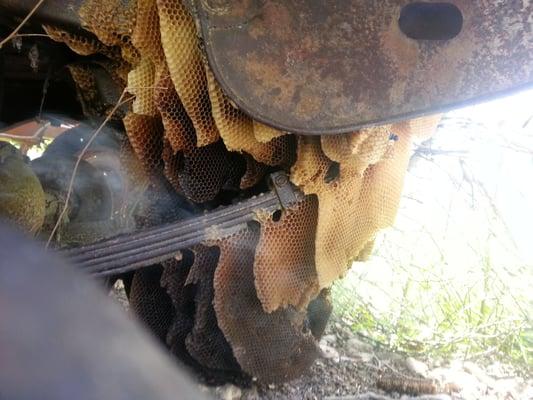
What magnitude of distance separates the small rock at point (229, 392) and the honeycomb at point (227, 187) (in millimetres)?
34

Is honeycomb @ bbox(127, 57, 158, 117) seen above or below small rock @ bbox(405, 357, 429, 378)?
above

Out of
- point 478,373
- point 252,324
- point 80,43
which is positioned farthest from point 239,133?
point 478,373

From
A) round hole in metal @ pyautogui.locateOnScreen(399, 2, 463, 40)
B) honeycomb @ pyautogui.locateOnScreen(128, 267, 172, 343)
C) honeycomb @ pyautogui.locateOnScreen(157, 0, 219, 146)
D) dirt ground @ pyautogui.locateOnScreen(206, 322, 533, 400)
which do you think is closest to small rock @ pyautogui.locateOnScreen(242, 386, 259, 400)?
dirt ground @ pyautogui.locateOnScreen(206, 322, 533, 400)

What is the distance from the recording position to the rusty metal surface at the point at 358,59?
40.6 inches

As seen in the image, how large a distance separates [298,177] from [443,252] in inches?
64.4

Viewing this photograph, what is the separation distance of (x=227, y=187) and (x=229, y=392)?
2.13 feet

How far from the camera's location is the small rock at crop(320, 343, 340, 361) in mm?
2169

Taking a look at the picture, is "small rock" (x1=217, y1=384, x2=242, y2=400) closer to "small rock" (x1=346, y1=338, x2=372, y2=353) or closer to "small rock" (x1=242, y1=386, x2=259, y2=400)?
"small rock" (x1=242, y1=386, x2=259, y2=400)

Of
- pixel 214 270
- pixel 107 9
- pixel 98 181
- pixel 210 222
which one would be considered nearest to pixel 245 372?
pixel 214 270

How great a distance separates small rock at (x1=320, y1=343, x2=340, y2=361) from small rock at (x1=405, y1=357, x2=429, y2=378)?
0.27 meters

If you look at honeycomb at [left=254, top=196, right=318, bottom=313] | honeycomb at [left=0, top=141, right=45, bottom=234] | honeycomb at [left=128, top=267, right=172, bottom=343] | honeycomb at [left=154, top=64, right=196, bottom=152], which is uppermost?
honeycomb at [left=154, top=64, right=196, bottom=152]

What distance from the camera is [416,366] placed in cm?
227

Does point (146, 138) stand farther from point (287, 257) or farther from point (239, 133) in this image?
point (287, 257)

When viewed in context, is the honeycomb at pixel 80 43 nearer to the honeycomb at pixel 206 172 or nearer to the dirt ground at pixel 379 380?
the honeycomb at pixel 206 172
